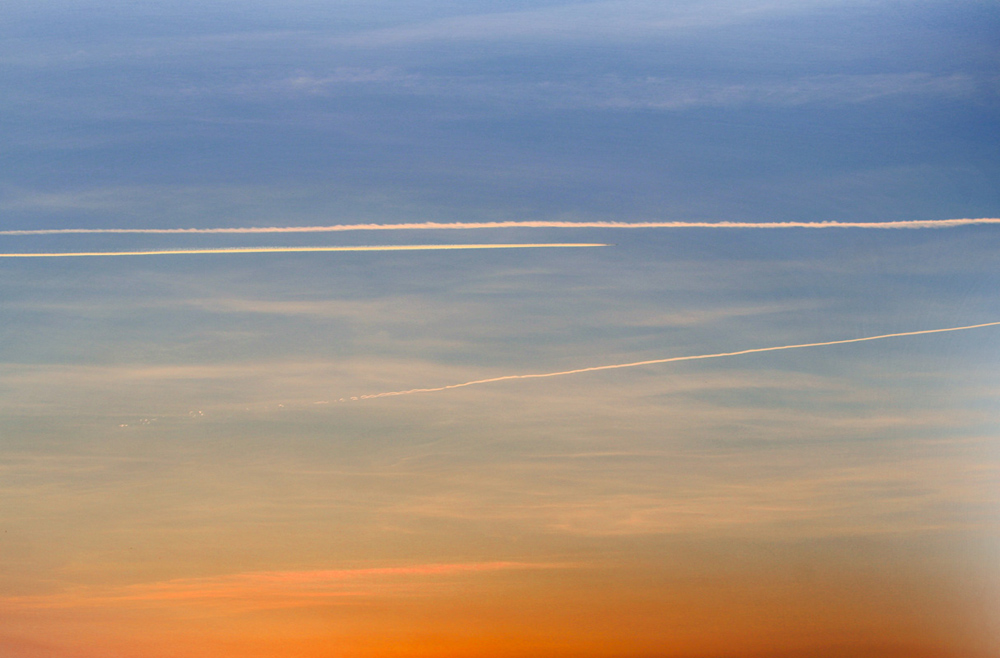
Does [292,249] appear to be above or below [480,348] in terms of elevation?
above

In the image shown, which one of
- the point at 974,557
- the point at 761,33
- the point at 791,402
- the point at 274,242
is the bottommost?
the point at 974,557

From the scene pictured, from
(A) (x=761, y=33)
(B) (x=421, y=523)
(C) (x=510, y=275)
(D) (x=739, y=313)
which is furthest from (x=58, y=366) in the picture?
(A) (x=761, y=33)

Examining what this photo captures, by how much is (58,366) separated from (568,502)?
5.62 ft

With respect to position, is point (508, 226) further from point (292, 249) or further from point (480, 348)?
point (292, 249)

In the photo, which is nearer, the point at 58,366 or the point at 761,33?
the point at 58,366

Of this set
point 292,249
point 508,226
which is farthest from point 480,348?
point 292,249

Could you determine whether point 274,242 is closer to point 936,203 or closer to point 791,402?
point 791,402

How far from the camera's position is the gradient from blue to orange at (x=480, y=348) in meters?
2.61

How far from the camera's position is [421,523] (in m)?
2.63

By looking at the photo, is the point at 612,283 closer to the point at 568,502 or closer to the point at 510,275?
the point at 510,275

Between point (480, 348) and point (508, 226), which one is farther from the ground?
point (508, 226)

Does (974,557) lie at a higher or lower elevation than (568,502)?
lower

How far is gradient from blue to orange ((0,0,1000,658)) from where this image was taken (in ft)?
8.56

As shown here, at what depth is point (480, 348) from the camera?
269 centimetres
